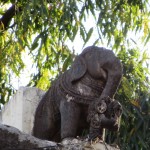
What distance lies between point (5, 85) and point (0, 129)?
21.6ft

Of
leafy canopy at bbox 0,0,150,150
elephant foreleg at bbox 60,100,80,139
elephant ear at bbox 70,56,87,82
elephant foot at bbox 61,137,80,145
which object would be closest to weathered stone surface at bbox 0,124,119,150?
elephant foot at bbox 61,137,80,145

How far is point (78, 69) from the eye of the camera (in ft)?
28.5

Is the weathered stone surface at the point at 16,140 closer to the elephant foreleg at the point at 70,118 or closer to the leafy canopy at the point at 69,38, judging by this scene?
the elephant foreleg at the point at 70,118

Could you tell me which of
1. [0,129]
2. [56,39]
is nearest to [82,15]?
[56,39]

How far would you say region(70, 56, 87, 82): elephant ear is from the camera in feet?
28.3

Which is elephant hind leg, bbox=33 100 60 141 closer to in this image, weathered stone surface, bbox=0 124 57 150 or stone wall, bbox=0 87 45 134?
stone wall, bbox=0 87 45 134

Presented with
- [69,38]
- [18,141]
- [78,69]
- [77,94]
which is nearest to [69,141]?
[77,94]

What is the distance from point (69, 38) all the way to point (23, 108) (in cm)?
368

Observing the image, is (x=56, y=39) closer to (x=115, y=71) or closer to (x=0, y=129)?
(x=115, y=71)

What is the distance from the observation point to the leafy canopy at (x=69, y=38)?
504 inches

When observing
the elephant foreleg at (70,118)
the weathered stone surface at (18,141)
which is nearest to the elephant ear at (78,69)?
the elephant foreleg at (70,118)

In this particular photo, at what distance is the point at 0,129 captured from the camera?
7.04 m

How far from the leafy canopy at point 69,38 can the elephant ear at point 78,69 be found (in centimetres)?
350

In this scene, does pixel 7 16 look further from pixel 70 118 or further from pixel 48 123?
pixel 70 118
